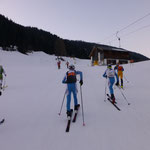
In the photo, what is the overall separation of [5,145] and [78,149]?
6.69ft

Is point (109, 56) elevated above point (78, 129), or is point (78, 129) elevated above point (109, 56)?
point (109, 56)

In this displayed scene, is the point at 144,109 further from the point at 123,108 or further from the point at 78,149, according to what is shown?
the point at 78,149

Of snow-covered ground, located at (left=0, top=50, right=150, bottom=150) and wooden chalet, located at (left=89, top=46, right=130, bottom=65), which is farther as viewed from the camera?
wooden chalet, located at (left=89, top=46, right=130, bottom=65)

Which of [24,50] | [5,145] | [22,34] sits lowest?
[5,145]

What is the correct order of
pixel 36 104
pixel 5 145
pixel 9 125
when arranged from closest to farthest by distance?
pixel 5 145, pixel 9 125, pixel 36 104

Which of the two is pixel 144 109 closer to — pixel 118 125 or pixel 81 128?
pixel 118 125

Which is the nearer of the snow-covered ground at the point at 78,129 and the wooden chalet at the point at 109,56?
the snow-covered ground at the point at 78,129

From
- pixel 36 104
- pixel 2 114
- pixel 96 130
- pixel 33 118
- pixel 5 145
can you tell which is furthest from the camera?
pixel 36 104

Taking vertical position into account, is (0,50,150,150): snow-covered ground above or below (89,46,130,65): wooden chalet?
below

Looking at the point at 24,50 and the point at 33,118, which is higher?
the point at 24,50

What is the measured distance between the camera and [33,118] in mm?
4293

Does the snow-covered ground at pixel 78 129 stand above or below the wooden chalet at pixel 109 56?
below

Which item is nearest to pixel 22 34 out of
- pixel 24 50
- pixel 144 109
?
pixel 24 50

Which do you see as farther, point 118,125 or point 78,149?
point 118,125
